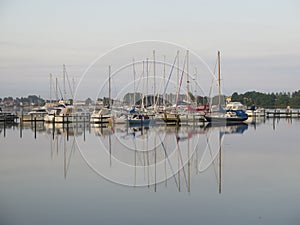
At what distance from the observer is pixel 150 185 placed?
16.9 meters

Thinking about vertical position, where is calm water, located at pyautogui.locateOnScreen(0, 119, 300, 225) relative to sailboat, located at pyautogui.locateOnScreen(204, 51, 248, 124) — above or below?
below

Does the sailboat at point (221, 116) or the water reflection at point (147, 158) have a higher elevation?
the sailboat at point (221, 116)

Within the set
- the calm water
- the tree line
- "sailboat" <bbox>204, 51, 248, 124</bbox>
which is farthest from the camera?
the tree line

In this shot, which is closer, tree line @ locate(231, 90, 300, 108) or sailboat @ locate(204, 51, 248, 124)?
sailboat @ locate(204, 51, 248, 124)

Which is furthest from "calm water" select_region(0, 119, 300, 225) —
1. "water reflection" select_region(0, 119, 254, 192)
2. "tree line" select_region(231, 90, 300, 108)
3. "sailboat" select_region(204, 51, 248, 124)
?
"tree line" select_region(231, 90, 300, 108)

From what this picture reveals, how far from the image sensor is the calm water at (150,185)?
12.2 m

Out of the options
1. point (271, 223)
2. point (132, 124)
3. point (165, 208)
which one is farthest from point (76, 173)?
point (132, 124)

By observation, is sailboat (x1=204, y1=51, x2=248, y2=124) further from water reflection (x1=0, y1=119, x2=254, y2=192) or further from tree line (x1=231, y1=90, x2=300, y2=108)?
tree line (x1=231, y1=90, x2=300, y2=108)

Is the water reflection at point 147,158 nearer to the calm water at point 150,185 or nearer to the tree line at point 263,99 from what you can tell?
the calm water at point 150,185

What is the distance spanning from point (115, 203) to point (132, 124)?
38180mm

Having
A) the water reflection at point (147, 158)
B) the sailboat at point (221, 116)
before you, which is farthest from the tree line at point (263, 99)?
the water reflection at point (147, 158)

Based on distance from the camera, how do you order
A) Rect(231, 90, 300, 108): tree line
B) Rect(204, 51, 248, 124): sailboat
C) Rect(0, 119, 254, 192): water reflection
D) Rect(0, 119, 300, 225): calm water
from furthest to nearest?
Rect(231, 90, 300, 108): tree line, Rect(204, 51, 248, 124): sailboat, Rect(0, 119, 254, 192): water reflection, Rect(0, 119, 300, 225): calm water

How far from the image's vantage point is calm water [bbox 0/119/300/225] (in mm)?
12164

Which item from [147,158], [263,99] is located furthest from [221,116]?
[263,99]
